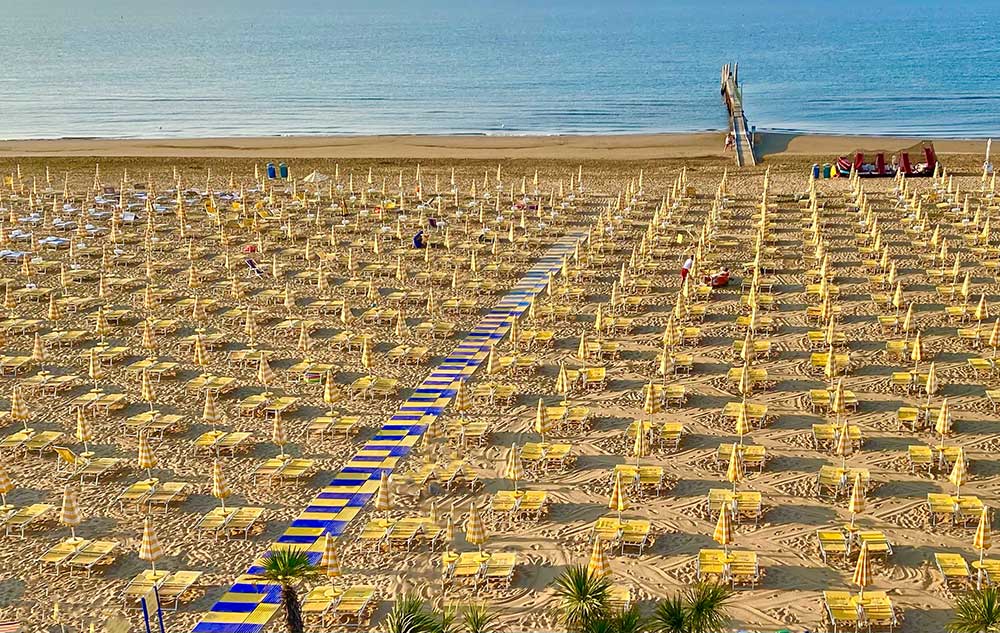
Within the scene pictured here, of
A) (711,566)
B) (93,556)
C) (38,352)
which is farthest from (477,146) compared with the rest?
(711,566)

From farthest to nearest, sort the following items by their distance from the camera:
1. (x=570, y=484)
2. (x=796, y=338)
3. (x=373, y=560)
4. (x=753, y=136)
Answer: (x=753, y=136), (x=796, y=338), (x=570, y=484), (x=373, y=560)

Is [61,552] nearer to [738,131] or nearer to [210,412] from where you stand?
[210,412]

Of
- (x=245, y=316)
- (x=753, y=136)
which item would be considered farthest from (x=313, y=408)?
(x=753, y=136)

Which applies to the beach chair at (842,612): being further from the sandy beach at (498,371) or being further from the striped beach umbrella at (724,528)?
the striped beach umbrella at (724,528)

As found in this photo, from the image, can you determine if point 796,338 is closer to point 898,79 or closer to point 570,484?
point 570,484

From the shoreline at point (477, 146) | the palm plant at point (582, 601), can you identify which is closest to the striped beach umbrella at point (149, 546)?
the palm plant at point (582, 601)

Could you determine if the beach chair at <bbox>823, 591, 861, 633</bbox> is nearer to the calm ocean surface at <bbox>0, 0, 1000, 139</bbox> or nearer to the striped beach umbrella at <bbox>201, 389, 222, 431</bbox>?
the striped beach umbrella at <bbox>201, 389, 222, 431</bbox>

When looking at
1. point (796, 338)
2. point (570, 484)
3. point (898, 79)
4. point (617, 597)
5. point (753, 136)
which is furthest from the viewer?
point (898, 79)
